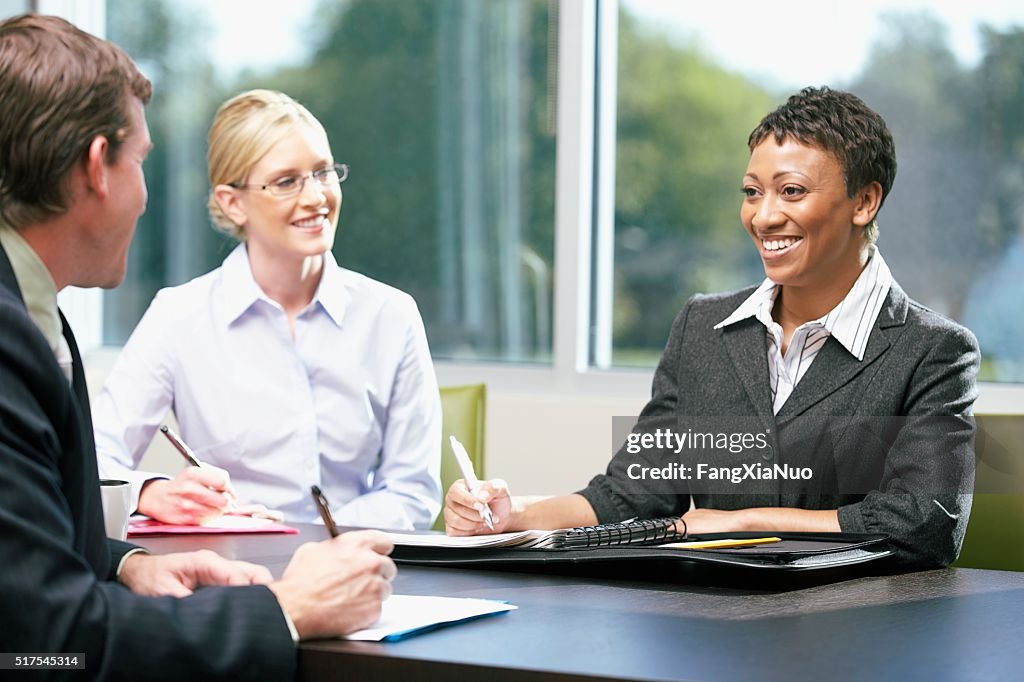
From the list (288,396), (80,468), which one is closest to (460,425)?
(288,396)

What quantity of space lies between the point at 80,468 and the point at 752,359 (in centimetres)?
121

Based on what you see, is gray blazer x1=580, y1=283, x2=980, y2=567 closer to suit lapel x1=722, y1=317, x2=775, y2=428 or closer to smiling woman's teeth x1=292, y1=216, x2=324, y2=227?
suit lapel x1=722, y1=317, x2=775, y2=428

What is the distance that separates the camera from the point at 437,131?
372 cm

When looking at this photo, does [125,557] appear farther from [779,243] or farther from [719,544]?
[779,243]

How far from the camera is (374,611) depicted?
3.77 ft

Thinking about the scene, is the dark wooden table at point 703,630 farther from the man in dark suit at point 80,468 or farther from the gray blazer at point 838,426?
the gray blazer at point 838,426

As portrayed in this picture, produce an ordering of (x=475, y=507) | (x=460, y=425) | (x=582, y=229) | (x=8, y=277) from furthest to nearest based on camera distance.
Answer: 1. (x=582, y=229)
2. (x=460, y=425)
3. (x=475, y=507)
4. (x=8, y=277)

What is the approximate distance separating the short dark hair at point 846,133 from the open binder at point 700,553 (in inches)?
26.9

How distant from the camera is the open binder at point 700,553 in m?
1.38

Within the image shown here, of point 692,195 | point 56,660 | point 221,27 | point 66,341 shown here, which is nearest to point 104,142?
point 66,341

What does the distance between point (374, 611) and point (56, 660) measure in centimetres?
Result: 29

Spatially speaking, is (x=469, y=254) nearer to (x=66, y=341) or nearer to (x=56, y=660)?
(x=66, y=341)

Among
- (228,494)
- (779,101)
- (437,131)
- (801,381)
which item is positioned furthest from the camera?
(437,131)

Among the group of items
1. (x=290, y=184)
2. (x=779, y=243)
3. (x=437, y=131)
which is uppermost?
(x=437, y=131)
